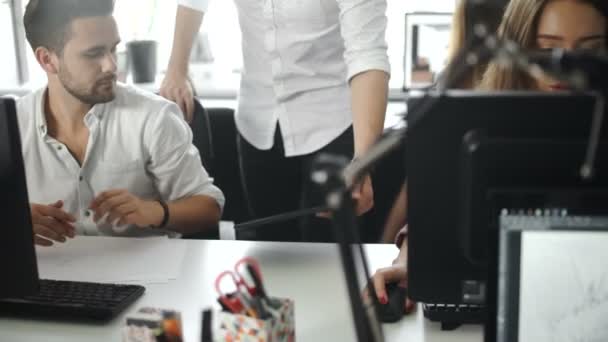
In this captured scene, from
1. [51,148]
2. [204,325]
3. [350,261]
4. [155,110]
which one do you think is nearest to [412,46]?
[155,110]

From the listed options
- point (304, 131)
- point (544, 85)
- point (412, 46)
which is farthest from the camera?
point (412, 46)

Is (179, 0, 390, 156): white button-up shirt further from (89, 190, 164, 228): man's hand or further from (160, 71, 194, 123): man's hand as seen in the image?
(89, 190, 164, 228): man's hand

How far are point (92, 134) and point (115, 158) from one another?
77mm

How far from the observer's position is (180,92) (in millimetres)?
1897

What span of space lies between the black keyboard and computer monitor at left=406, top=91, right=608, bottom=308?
519 millimetres

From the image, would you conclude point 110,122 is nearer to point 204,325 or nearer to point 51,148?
point 51,148

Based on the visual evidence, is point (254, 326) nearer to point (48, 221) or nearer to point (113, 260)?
point (113, 260)

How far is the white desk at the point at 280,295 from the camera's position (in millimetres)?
1088

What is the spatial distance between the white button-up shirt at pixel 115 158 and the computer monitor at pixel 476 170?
87 centimetres

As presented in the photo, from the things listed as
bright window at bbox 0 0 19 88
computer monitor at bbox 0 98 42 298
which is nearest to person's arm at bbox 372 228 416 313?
computer monitor at bbox 0 98 42 298

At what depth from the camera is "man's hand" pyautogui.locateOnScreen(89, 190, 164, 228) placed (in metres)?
1.46

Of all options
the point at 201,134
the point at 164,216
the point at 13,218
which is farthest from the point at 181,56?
the point at 13,218

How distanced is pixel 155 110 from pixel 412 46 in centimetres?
153

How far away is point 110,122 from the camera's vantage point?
1697 mm
